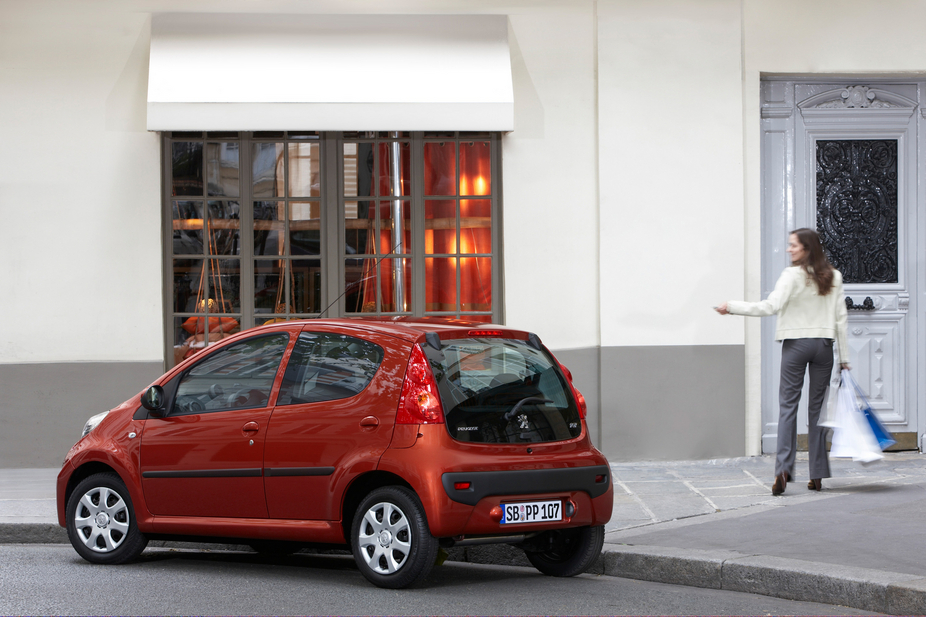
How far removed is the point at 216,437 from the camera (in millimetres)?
6074

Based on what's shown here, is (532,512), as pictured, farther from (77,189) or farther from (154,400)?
(77,189)

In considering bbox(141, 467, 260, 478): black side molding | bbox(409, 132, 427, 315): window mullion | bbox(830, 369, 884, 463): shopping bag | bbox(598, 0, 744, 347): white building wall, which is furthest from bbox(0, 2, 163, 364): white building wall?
bbox(830, 369, 884, 463): shopping bag

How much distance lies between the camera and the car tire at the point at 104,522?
6387 millimetres

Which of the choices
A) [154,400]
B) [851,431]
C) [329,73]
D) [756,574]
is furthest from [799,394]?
[329,73]

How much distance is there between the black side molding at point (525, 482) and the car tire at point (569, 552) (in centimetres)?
31

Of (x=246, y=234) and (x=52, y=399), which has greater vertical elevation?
(x=246, y=234)

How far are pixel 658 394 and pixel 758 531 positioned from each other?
11.6ft

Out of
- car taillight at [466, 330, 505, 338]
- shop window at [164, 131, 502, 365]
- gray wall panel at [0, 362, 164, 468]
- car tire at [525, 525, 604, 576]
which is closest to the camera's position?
car taillight at [466, 330, 505, 338]

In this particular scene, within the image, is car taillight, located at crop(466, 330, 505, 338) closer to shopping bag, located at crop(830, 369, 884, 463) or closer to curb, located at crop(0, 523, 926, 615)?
curb, located at crop(0, 523, 926, 615)

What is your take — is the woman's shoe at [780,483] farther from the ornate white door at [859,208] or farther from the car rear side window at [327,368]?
the car rear side window at [327,368]

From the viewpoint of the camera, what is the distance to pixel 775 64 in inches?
397

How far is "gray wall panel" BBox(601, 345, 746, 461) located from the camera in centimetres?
997

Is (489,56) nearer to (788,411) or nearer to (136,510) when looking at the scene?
(788,411)

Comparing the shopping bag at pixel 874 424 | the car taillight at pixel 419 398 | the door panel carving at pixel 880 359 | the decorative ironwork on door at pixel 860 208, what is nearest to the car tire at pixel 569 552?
the car taillight at pixel 419 398
